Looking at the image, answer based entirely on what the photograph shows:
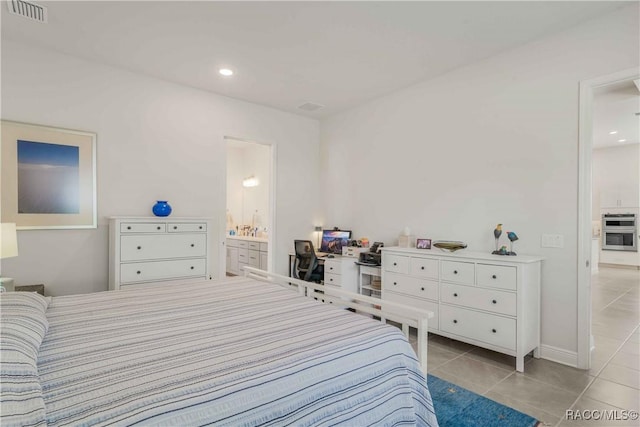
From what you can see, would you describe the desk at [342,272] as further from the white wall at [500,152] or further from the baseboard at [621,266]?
the baseboard at [621,266]

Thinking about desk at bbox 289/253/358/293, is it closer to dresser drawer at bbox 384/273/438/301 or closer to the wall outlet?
dresser drawer at bbox 384/273/438/301

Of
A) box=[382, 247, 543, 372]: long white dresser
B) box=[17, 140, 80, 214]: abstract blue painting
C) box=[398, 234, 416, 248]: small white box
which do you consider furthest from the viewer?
box=[398, 234, 416, 248]: small white box

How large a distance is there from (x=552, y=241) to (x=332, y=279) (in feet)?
7.75

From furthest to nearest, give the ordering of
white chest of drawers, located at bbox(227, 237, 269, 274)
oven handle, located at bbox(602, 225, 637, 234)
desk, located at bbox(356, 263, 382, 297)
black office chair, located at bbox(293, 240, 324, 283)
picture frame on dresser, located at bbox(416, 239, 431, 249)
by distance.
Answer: oven handle, located at bbox(602, 225, 637, 234)
white chest of drawers, located at bbox(227, 237, 269, 274)
black office chair, located at bbox(293, 240, 324, 283)
desk, located at bbox(356, 263, 382, 297)
picture frame on dresser, located at bbox(416, 239, 431, 249)

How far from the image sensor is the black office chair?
4.32m

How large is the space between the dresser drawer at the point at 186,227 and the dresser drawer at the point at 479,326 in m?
2.67

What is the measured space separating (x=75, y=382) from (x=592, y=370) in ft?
11.1

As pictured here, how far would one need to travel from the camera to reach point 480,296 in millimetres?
2824

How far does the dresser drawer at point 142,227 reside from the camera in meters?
3.21

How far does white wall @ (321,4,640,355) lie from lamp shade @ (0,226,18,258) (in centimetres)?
361

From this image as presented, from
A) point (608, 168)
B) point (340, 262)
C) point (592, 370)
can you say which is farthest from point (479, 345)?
point (608, 168)

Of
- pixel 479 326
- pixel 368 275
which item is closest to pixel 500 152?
pixel 479 326

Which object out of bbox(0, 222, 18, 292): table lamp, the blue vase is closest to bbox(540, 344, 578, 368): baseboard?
the blue vase

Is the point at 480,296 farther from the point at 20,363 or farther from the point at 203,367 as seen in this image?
the point at 20,363
